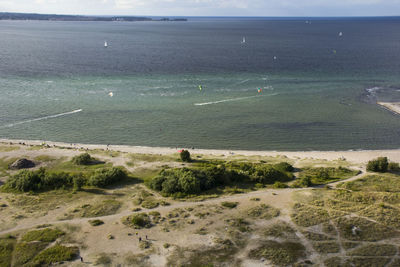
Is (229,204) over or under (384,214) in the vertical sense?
under

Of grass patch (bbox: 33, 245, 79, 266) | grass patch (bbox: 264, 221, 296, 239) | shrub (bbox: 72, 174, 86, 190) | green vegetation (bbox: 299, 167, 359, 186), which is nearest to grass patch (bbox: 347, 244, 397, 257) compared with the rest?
grass patch (bbox: 264, 221, 296, 239)

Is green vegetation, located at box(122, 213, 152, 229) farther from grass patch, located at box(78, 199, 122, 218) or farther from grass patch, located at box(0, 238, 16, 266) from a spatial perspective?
grass patch, located at box(0, 238, 16, 266)

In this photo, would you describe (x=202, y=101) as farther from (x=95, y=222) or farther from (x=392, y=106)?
(x=95, y=222)

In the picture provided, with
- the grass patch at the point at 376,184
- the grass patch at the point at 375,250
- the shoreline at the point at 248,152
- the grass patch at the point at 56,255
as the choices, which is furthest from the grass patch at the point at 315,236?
the shoreline at the point at 248,152

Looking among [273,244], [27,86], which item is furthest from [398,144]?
[27,86]

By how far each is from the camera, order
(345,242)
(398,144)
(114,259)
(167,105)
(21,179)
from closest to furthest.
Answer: (114,259), (345,242), (21,179), (398,144), (167,105)

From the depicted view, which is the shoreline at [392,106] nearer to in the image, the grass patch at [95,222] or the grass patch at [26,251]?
the grass patch at [95,222]

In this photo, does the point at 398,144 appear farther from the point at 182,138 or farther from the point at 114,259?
the point at 114,259

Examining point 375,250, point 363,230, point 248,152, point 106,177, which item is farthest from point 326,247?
point 248,152
